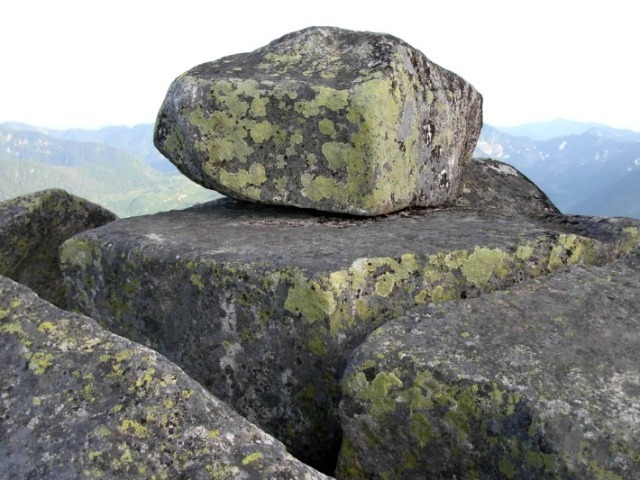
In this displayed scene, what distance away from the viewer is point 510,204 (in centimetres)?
1080

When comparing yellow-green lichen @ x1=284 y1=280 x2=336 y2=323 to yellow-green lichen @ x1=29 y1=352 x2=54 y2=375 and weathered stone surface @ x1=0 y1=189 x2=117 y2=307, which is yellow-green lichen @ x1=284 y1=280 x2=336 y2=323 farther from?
weathered stone surface @ x1=0 y1=189 x2=117 y2=307

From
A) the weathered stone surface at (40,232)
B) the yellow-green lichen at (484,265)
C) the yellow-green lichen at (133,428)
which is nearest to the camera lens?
the yellow-green lichen at (133,428)

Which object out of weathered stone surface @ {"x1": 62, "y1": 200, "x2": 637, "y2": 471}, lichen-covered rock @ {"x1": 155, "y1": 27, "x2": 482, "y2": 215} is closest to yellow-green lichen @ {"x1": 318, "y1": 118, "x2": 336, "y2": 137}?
lichen-covered rock @ {"x1": 155, "y1": 27, "x2": 482, "y2": 215}

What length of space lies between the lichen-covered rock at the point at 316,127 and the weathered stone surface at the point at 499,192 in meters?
1.84

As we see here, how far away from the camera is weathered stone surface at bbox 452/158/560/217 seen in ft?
35.0

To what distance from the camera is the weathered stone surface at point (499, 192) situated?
10.7 meters

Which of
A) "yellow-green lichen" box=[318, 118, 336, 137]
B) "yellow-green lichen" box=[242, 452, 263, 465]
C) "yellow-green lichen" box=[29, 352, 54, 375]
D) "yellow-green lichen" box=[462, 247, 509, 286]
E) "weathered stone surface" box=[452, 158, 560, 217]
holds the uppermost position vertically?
"yellow-green lichen" box=[318, 118, 336, 137]

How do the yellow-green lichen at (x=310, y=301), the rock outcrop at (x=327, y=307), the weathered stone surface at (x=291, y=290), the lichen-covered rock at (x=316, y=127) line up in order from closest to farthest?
1. the rock outcrop at (x=327, y=307)
2. the yellow-green lichen at (x=310, y=301)
3. the weathered stone surface at (x=291, y=290)
4. the lichen-covered rock at (x=316, y=127)

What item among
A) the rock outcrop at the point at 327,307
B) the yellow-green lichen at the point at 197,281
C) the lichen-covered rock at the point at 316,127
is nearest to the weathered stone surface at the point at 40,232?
the rock outcrop at the point at 327,307

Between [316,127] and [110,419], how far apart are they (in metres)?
5.50

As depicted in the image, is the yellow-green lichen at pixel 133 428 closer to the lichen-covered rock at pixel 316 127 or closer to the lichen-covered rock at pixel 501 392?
the lichen-covered rock at pixel 501 392

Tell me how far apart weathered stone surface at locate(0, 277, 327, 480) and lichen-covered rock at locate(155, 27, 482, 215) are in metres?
4.55

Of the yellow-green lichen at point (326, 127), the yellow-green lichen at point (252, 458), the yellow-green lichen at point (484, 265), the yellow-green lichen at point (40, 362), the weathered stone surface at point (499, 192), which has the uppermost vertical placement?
the yellow-green lichen at point (326, 127)

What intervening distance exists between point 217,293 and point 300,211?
292 centimetres
